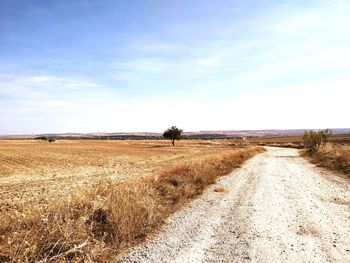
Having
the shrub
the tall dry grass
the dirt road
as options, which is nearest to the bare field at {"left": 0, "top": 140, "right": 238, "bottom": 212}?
the tall dry grass

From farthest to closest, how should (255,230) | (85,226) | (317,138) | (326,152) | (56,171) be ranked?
(317,138), (326,152), (56,171), (255,230), (85,226)

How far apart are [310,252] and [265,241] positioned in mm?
984

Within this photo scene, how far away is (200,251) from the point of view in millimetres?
6676

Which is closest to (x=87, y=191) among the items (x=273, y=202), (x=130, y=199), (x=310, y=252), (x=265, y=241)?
(x=130, y=199)

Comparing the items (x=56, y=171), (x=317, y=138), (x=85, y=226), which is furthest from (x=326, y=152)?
(x=85, y=226)

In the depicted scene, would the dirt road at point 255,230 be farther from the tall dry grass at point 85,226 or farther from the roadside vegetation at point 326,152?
the roadside vegetation at point 326,152

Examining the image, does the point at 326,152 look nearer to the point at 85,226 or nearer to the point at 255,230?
the point at 255,230

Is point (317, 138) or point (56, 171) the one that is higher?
point (317, 138)

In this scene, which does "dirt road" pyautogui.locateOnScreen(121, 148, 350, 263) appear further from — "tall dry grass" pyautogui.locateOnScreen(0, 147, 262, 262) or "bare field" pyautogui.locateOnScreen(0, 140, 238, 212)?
"bare field" pyautogui.locateOnScreen(0, 140, 238, 212)

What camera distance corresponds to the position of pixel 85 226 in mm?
6551

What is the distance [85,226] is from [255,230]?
13.6ft

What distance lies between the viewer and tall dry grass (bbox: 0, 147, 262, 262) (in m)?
5.66

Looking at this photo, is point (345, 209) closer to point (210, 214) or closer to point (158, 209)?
point (210, 214)

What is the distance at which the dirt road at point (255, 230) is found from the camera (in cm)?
645
